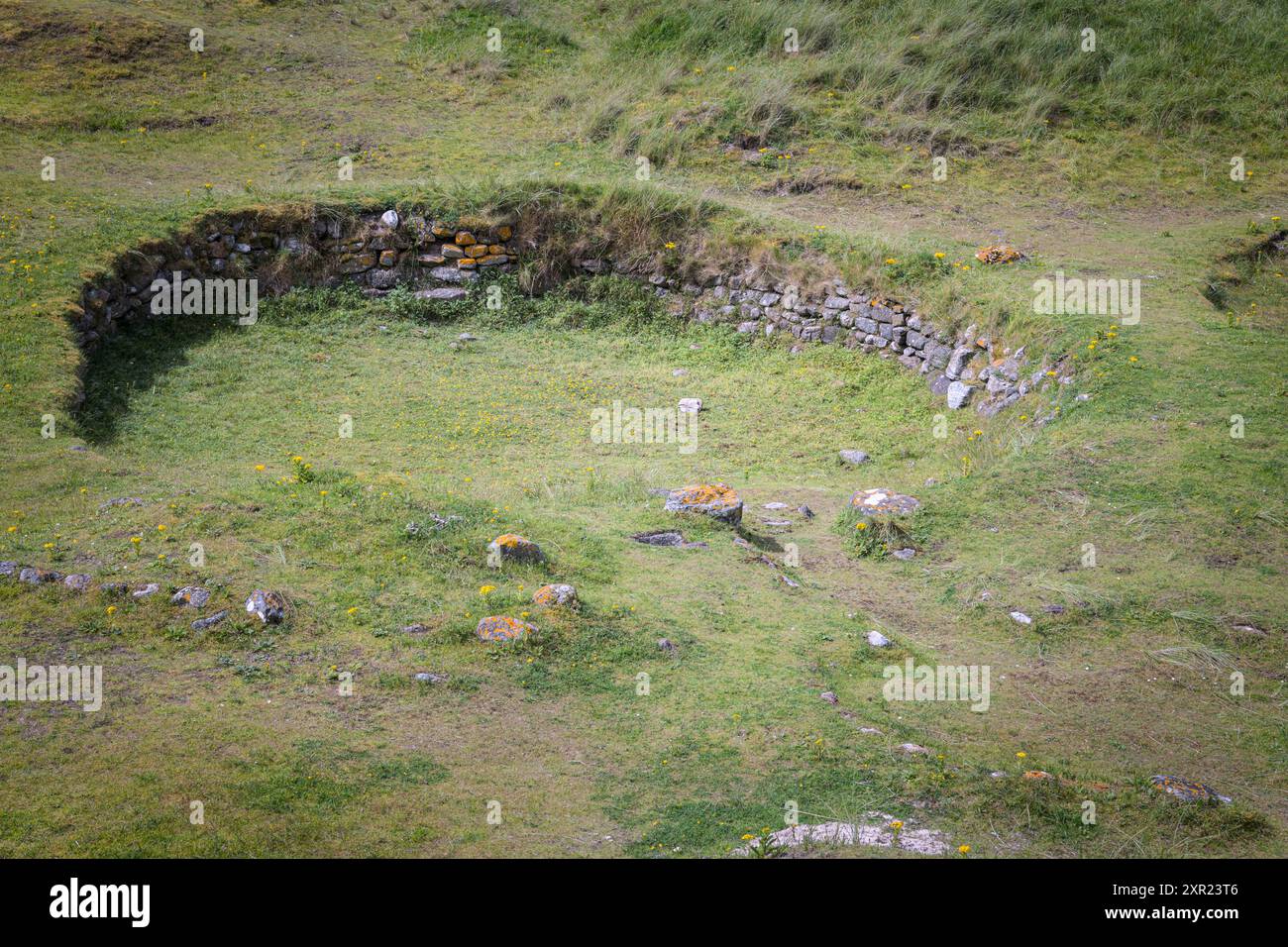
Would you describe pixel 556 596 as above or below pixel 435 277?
below

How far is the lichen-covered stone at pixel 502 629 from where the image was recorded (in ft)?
23.9

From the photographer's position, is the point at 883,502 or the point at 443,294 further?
the point at 443,294

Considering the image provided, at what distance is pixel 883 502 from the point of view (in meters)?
10.0

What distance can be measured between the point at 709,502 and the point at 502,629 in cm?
296

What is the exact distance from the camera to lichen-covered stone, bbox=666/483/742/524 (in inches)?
377

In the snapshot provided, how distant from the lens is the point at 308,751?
20.0 feet

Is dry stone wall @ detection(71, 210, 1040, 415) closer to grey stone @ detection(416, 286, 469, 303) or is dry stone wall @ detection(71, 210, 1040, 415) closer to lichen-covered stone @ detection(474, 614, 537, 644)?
grey stone @ detection(416, 286, 469, 303)

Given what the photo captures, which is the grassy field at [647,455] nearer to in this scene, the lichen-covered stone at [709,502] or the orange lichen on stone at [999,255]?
the lichen-covered stone at [709,502]

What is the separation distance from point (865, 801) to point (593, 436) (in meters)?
7.06

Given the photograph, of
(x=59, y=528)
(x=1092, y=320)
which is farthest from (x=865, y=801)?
(x=1092, y=320)

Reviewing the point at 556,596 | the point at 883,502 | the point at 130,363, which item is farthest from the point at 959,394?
the point at 130,363

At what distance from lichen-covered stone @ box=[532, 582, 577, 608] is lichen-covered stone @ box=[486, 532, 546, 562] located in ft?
2.03

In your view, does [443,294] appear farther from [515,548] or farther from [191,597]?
[191,597]
